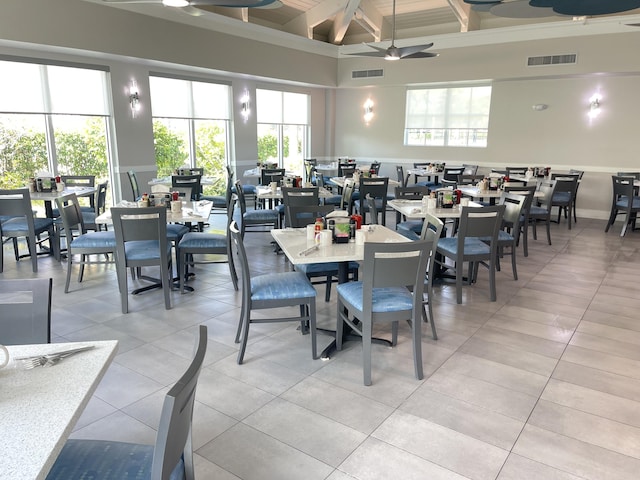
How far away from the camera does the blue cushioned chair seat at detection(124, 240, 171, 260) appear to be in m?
3.80

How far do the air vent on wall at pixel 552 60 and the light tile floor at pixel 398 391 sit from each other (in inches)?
227

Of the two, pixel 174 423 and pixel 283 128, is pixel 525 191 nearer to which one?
pixel 174 423

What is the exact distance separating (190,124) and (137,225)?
19.7ft

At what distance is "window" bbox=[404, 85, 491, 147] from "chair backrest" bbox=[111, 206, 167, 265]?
809 cm

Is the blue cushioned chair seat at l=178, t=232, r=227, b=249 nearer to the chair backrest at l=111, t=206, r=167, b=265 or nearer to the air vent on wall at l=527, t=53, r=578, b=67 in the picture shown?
the chair backrest at l=111, t=206, r=167, b=265

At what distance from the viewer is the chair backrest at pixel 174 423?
1065 mm

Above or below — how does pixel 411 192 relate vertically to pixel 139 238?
above

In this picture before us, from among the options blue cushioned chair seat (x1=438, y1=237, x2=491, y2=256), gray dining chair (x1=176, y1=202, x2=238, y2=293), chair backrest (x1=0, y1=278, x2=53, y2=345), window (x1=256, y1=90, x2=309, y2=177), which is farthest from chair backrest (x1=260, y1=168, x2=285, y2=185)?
chair backrest (x1=0, y1=278, x2=53, y2=345)

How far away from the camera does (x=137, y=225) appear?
369 centimetres

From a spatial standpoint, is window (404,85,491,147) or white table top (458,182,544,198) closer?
white table top (458,182,544,198)

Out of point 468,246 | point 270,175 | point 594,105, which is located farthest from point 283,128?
point 468,246

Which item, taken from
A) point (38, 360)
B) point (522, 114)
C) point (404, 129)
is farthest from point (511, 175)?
point (38, 360)

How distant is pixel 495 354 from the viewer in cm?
315

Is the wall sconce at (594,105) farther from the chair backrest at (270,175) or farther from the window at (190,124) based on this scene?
the window at (190,124)
